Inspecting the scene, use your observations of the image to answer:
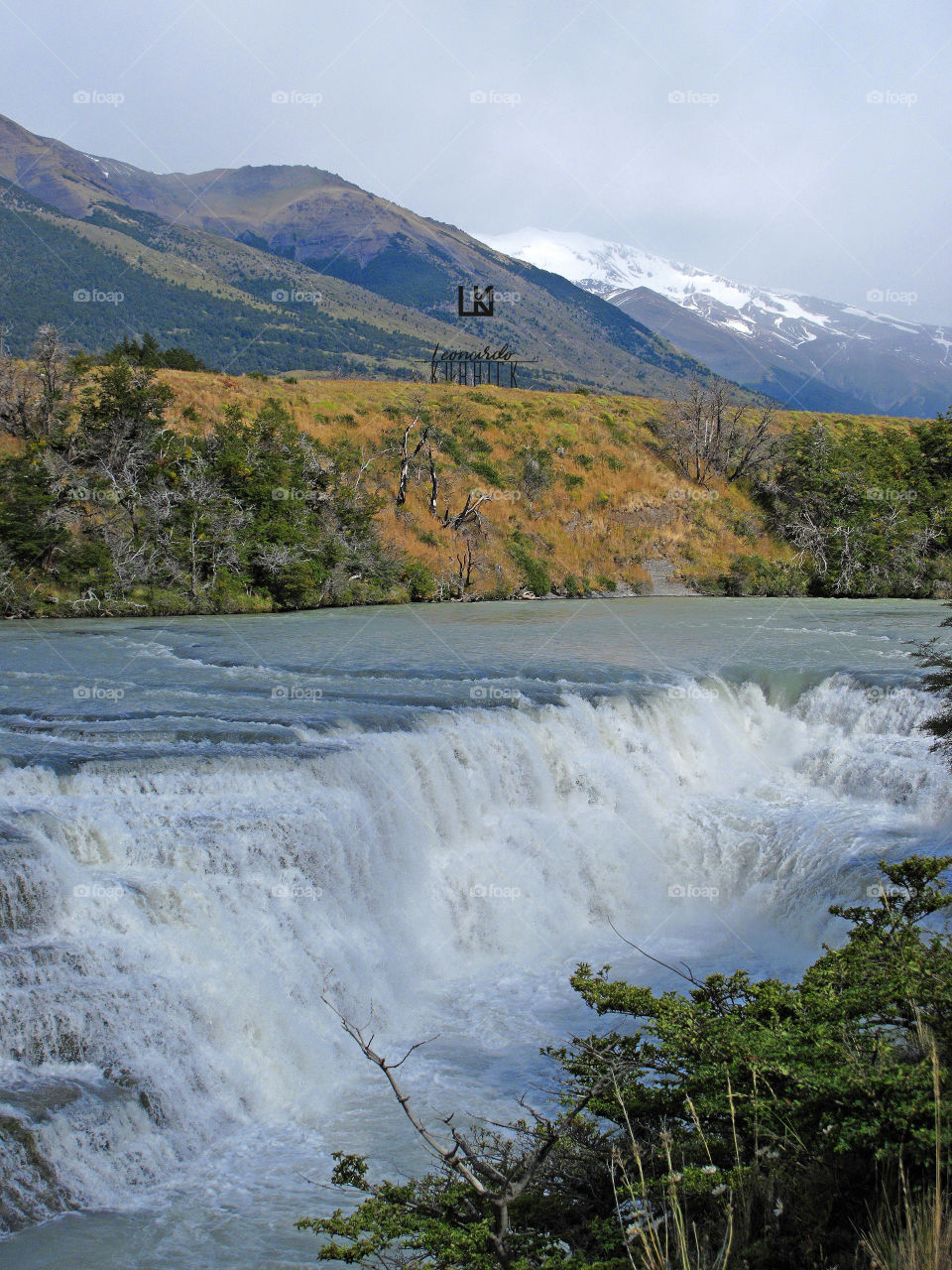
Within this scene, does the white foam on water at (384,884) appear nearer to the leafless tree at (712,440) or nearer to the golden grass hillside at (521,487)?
the golden grass hillside at (521,487)

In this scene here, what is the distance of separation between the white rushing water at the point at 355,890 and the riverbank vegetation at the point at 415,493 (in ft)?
33.4

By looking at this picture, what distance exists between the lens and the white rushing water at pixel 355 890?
23.7 ft

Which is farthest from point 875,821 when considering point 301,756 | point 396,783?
point 301,756

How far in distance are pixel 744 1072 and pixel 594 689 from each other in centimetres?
1228

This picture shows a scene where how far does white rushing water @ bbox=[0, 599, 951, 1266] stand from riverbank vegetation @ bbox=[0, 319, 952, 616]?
1019cm

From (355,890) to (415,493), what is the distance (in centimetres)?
2660

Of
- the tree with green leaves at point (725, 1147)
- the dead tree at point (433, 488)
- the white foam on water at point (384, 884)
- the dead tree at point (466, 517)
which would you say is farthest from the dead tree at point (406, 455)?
the tree with green leaves at point (725, 1147)

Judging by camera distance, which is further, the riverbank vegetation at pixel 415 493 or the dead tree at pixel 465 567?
the dead tree at pixel 465 567

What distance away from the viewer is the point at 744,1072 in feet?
15.3

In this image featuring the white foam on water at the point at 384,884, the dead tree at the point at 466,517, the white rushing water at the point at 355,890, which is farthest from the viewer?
the dead tree at the point at 466,517

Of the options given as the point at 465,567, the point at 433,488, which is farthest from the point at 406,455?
the point at 465,567

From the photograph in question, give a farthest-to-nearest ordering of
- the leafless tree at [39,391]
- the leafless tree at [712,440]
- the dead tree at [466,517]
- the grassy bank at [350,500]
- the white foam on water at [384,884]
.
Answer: the leafless tree at [712,440], the dead tree at [466,517], the leafless tree at [39,391], the grassy bank at [350,500], the white foam on water at [384,884]

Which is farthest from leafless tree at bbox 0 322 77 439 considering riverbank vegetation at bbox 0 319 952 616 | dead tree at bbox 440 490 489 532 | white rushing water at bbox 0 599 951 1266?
white rushing water at bbox 0 599 951 1266

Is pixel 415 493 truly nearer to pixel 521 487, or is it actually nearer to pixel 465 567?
pixel 465 567
